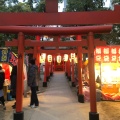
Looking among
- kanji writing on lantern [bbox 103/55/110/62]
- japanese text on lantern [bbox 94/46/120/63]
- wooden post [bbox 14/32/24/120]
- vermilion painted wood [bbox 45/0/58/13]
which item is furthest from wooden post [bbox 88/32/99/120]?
kanji writing on lantern [bbox 103/55/110/62]

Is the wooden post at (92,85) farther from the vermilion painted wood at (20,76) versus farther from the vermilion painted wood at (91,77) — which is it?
the vermilion painted wood at (20,76)

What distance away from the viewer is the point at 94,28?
339 inches

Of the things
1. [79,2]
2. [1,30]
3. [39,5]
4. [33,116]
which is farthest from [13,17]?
[39,5]

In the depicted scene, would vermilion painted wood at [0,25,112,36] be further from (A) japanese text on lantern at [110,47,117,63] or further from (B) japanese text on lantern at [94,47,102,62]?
(A) japanese text on lantern at [110,47,117,63]

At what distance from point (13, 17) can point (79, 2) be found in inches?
558

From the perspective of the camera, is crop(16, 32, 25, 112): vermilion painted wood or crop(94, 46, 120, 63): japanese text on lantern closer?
crop(16, 32, 25, 112): vermilion painted wood

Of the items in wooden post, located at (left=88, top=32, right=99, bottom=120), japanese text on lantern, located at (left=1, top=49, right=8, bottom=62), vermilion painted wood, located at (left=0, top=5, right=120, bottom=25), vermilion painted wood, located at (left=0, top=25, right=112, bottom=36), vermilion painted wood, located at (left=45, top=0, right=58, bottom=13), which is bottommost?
wooden post, located at (left=88, top=32, right=99, bottom=120)

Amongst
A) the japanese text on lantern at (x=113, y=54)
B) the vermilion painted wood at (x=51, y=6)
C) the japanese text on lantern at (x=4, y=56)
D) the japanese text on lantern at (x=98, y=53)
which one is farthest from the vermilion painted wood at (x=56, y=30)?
the japanese text on lantern at (x=113, y=54)

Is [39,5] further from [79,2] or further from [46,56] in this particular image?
[46,56]

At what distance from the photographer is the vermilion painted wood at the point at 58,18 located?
30.3ft

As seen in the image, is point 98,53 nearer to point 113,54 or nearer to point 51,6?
point 113,54

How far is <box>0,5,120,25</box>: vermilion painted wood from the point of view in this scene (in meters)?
9.25

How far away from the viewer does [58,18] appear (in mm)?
9281

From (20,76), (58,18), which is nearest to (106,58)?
(58,18)
